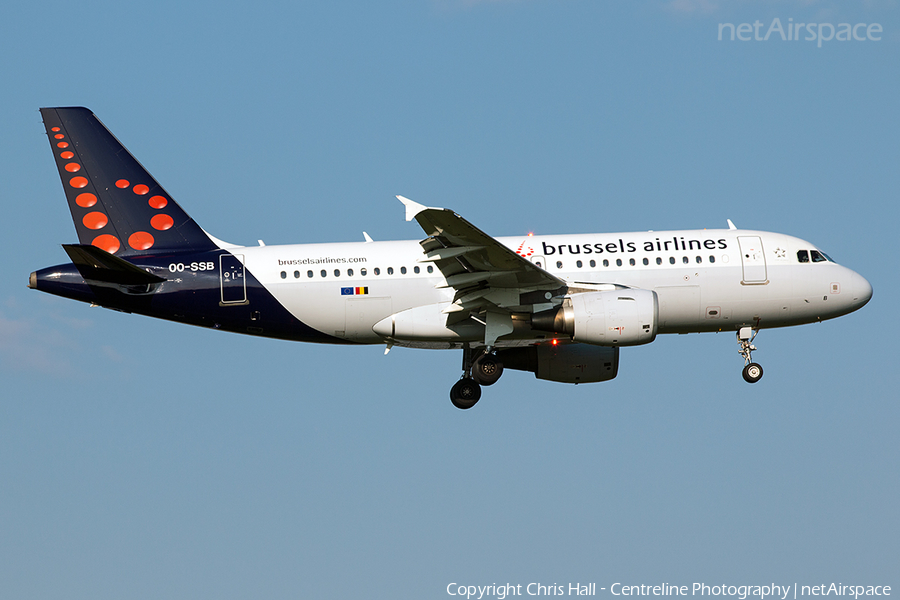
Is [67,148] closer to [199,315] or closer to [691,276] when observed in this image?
[199,315]

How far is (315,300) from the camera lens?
37.8 meters

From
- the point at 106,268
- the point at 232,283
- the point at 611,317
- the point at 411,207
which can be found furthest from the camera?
the point at 232,283

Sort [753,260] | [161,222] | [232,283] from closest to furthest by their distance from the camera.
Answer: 1. [232,283]
2. [753,260]
3. [161,222]

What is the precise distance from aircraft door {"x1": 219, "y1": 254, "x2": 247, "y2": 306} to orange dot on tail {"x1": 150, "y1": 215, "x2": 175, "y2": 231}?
2488 millimetres

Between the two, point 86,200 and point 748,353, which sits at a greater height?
point 86,200

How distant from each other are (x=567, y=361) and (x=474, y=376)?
365 cm

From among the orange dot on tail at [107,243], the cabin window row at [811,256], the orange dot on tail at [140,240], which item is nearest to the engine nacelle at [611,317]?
the cabin window row at [811,256]

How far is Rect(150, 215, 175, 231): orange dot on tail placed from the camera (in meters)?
39.2

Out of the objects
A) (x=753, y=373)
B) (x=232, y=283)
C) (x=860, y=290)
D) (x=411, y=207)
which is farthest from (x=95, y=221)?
(x=860, y=290)

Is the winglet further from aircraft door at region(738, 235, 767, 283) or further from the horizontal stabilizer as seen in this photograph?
aircraft door at region(738, 235, 767, 283)

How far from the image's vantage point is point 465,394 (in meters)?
39.9

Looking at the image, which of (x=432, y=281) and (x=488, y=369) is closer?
(x=432, y=281)

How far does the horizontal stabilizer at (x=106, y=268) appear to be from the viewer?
117ft

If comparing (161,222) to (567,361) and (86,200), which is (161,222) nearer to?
(86,200)
